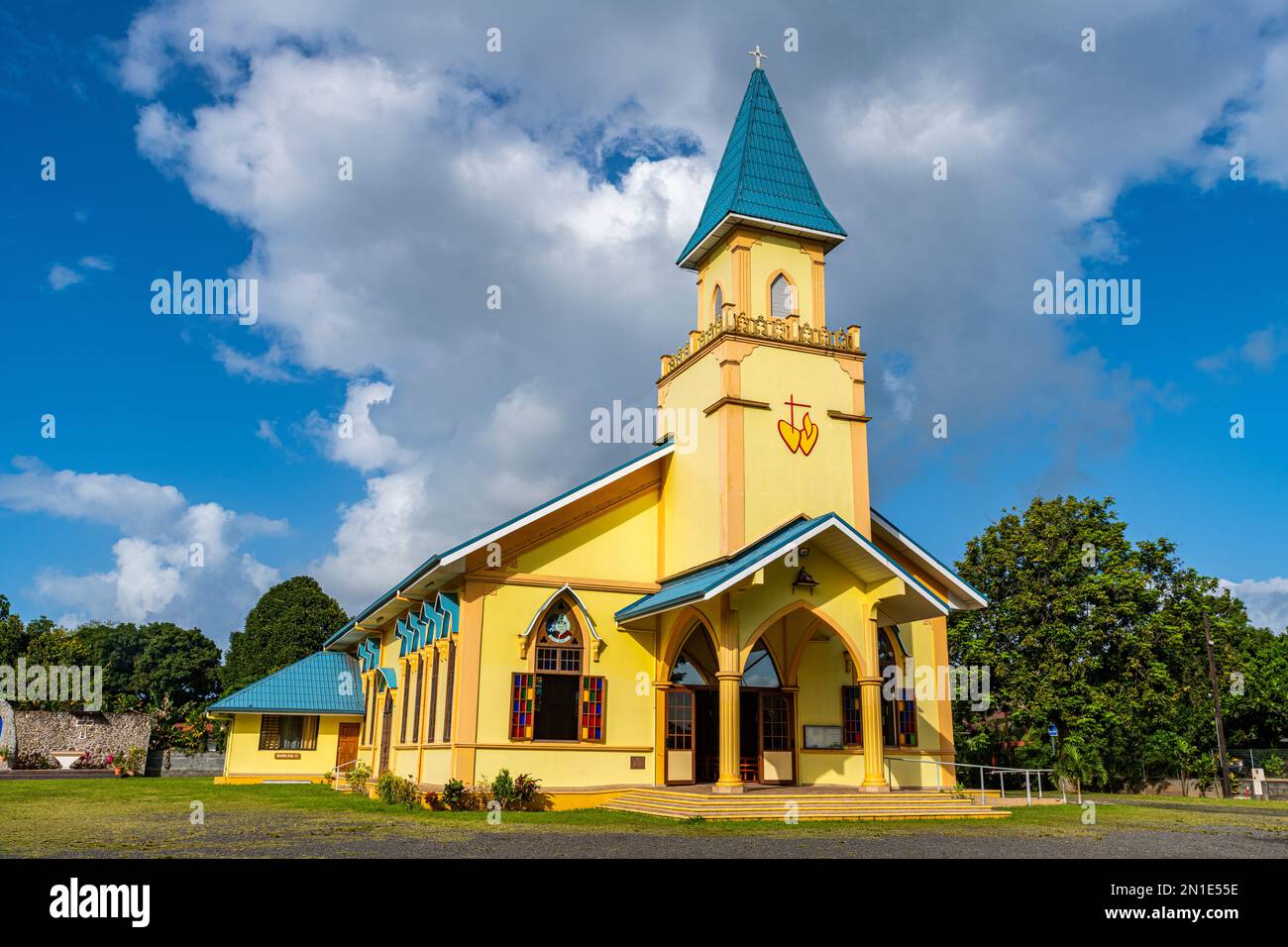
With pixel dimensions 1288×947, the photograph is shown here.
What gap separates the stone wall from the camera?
117 feet

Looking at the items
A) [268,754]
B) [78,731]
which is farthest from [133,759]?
[268,754]

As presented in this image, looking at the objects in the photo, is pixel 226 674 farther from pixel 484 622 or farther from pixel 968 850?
pixel 968 850

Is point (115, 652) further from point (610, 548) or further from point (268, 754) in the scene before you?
point (610, 548)

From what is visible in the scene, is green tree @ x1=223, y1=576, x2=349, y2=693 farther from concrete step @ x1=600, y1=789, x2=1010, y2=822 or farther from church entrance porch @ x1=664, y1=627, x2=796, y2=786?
concrete step @ x1=600, y1=789, x2=1010, y2=822

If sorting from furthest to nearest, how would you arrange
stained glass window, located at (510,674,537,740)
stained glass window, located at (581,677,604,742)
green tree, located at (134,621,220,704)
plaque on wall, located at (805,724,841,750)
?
1. green tree, located at (134,621,220,704)
2. plaque on wall, located at (805,724,841,750)
3. stained glass window, located at (581,677,604,742)
4. stained glass window, located at (510,674,537,740)

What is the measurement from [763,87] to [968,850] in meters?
20.8

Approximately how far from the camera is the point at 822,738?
22750 mm

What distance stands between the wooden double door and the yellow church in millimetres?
48

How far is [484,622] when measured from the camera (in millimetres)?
21234

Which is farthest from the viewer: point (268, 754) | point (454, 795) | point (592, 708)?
point (268, 754)

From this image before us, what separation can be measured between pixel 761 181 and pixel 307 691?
23.5 metres

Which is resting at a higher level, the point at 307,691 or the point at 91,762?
the point at 307,691

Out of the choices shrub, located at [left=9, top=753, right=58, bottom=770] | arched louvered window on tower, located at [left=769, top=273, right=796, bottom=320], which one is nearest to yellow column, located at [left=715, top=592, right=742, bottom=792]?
arched louvered window on tower, located at [left=769, top=273, right=796, bottom=320]
